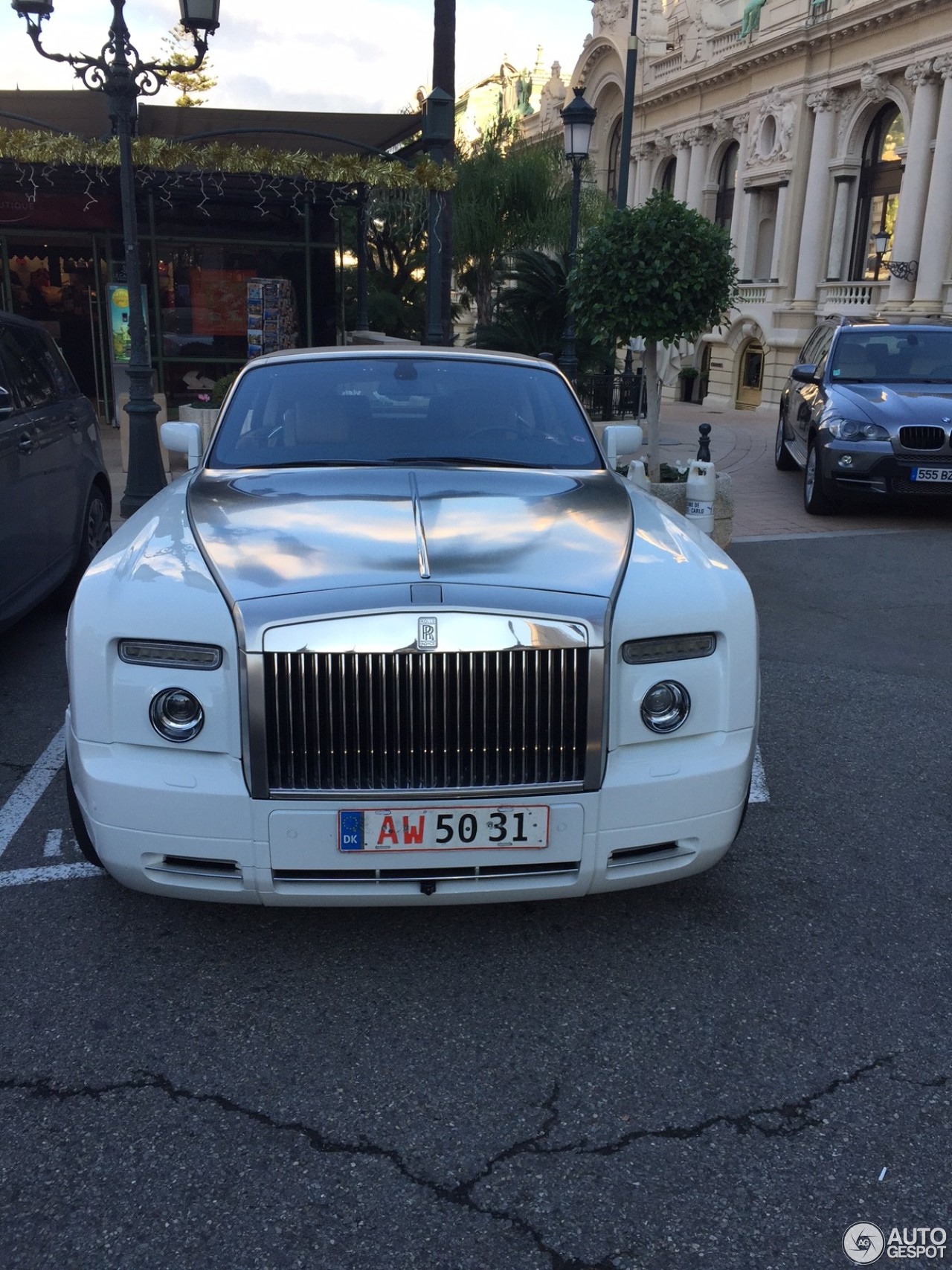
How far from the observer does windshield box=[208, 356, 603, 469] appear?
4414 millimetres

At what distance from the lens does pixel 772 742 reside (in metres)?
5.23

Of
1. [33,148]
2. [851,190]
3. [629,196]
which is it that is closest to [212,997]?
[33,148]

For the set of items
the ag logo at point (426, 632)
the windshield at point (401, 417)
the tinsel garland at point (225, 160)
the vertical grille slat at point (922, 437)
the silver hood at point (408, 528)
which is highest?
the tinsel garland at point (225, 160)

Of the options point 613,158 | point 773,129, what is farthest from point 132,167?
point 613,158

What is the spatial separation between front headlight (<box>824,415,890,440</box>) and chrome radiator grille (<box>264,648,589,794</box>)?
28.8 feet

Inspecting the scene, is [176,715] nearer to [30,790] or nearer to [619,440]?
[30,790]

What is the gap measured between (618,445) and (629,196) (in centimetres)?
3933

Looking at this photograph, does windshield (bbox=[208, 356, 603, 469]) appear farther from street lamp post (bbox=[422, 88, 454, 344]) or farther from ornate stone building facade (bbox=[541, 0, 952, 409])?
ornate stone building facade (bbox=[541, 0, 952, 409])

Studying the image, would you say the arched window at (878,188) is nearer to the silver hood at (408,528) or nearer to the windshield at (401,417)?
the windshield at (401,417)

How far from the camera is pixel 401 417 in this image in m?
4.55

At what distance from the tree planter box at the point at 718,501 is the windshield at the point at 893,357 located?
3.06 meters

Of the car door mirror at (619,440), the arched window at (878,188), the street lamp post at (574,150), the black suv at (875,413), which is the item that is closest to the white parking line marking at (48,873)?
the car door mirror at (619,440)

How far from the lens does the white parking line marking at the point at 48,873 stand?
3781mm

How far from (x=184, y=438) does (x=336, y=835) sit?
2.58 metres
